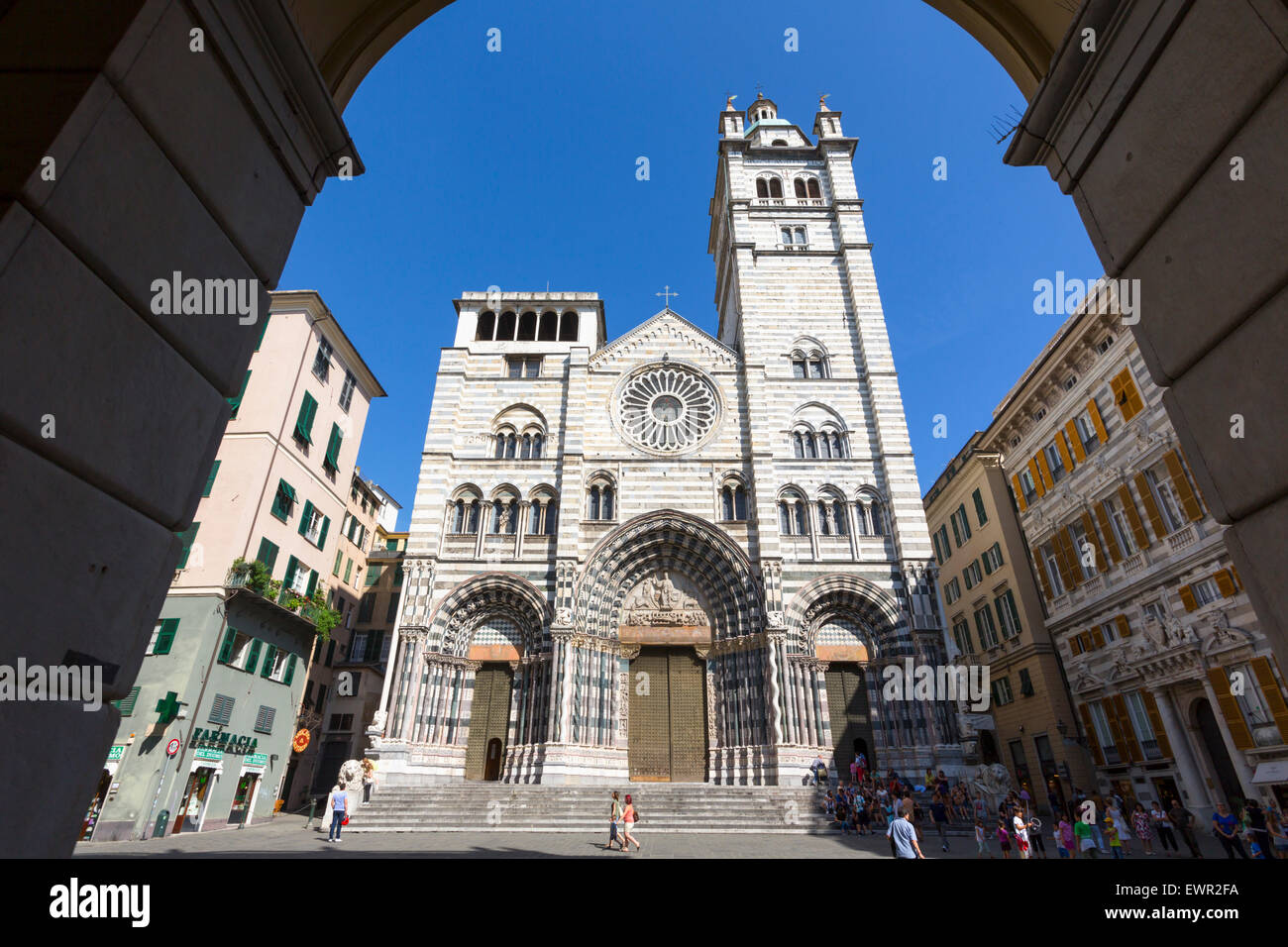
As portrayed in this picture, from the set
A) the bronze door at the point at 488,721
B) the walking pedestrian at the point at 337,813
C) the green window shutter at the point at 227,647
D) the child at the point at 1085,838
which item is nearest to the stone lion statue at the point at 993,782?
the child at the point at 1085,838

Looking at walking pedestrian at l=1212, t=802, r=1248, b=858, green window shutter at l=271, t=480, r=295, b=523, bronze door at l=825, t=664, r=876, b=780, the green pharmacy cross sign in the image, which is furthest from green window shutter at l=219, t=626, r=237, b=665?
walking pedestrian at l=1212, t=802, r=1248, b=858

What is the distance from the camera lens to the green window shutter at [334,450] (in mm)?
25891

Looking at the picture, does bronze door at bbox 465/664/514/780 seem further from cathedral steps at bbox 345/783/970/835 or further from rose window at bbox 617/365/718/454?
rose window at bbox 617/365/718/454

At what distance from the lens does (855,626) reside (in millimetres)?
23734

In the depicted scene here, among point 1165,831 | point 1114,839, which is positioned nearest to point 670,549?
point 1114,839

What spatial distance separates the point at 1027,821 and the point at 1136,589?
954cm

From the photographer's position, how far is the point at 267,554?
71.3 feet

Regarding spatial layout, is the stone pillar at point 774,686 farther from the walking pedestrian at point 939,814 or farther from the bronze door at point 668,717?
the walking pedestrian at point 939,814

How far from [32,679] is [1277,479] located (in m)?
4.78

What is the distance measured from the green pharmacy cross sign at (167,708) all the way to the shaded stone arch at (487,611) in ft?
24.4

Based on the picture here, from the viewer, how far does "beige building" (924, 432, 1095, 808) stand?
24062mm

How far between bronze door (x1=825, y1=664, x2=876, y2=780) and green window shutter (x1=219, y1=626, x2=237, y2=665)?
1947 centimetres

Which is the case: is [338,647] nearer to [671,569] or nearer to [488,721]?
[488,721]
